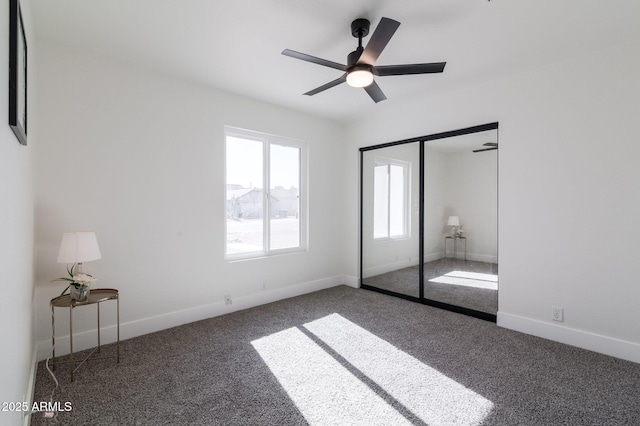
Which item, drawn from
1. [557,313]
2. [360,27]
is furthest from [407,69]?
[557,313]

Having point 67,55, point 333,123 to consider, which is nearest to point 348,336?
point 333,123

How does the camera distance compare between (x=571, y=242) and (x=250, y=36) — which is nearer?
(x=250, y=36)

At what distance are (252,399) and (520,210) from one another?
9.98ft

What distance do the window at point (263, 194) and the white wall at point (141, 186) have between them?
17cm

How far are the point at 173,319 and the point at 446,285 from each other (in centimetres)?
320

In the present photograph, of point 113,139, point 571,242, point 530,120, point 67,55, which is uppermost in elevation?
point 67,55

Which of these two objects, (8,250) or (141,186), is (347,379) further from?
(141,186)

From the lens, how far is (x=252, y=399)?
2094mm

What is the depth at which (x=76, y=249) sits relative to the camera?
238 centimetres

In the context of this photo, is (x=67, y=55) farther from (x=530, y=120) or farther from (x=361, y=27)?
(x=530, y=120)

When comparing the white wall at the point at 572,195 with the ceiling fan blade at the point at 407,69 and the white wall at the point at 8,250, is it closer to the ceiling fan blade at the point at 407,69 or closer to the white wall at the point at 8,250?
the ceiling fan blade at the point at 407,69

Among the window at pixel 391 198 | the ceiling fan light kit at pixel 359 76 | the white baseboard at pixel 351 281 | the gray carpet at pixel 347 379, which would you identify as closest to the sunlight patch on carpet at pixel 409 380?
the gray carpet at pixel 347 379

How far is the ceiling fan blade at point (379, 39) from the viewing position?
1.88 metres

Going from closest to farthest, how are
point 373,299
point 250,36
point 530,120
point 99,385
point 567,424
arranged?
point 567,424 < point 99,385 < point 250,36 < point 530,120 < point 373,299
